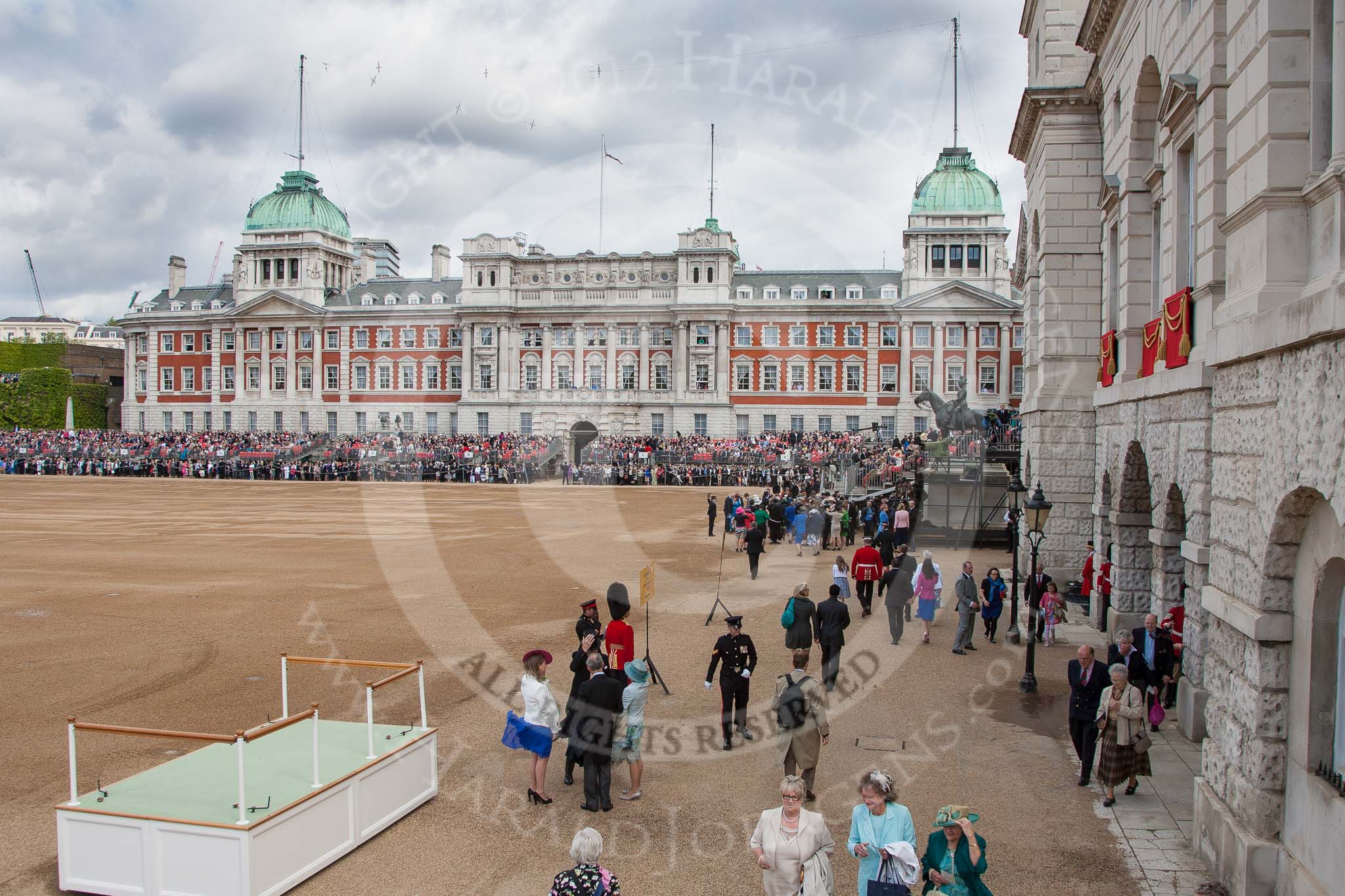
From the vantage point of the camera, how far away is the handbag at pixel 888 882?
6375 mm

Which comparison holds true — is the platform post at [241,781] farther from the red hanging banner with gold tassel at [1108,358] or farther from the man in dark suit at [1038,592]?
the red hanging banner with gold tassel at [1108,358]

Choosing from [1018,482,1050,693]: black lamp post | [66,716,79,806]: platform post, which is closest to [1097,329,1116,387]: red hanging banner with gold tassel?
[1018,482,1050,693]: black lamp post

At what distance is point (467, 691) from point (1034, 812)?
24.4 feet

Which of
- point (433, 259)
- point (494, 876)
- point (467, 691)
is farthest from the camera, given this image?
point (433, 259)

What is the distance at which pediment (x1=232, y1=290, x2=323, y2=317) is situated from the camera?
77.9m

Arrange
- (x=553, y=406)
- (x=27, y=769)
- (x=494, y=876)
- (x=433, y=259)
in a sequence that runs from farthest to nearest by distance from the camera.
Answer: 1. (x=433, y=259)
2. (x=553, y=406)
3. (x=27, y=769)
4. (x=494, y=876)

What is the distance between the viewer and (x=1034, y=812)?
958cm

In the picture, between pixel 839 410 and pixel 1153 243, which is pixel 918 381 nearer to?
pixel 839 410

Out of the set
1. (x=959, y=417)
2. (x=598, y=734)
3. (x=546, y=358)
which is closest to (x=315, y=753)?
(x=598, y=734)

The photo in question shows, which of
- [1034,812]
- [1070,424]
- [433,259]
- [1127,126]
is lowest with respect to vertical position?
[1034,812]

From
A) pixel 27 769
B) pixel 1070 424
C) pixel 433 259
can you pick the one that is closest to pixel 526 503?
pixel 1070 424

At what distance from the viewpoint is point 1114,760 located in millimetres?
9844

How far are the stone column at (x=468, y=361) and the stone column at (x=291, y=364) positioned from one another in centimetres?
1560

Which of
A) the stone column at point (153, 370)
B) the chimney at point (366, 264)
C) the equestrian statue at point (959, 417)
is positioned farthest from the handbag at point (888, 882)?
the stone column at point (153, 370)
